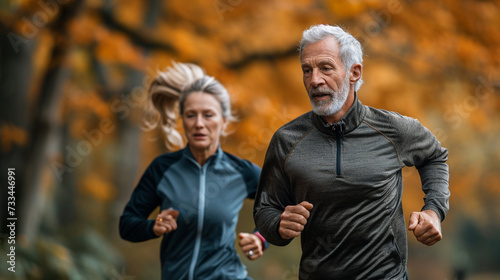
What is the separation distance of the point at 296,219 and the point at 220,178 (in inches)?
59.6

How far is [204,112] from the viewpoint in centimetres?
428

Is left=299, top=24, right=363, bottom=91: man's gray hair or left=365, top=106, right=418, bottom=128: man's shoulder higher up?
left=299, top=24, right=363, bottom=91: man's gray hair

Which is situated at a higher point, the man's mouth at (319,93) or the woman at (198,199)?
the man's mouth at (319,93)

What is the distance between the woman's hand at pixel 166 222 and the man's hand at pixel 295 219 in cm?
116

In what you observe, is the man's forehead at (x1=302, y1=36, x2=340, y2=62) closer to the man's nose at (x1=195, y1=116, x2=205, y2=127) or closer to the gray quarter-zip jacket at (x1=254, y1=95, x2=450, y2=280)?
the gray quarter-zip jacket at (x1=254, y1=95, x2=450, y2=280)

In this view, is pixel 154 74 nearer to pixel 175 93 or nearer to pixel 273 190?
pixel 175 93

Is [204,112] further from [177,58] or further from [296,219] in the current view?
[177,58]

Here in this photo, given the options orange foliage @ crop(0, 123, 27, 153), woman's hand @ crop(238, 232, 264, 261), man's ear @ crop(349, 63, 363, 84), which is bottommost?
woman's hand @ crop(238, 232, 264, 261)

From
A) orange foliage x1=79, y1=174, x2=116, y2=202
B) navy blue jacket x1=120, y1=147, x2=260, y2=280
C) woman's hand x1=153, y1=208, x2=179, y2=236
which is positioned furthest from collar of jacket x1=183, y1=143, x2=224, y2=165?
orange foliage x1=79, y1=174, x2=116, y2=202

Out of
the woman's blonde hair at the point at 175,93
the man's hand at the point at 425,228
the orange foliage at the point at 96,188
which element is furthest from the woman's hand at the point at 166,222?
the orange foliage at the point at 96,188

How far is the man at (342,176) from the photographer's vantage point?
9.34ft

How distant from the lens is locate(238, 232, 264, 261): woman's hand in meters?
3.94

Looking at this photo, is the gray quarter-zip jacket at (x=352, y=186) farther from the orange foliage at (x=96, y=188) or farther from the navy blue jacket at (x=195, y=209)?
the orange foliage at (x=96, y=188)

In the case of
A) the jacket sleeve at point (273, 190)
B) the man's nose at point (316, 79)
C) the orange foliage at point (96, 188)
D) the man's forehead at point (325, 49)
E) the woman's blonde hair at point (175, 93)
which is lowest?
the jacket sleeve at point (273, 190)
